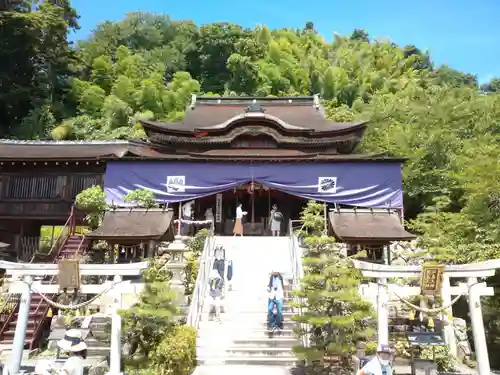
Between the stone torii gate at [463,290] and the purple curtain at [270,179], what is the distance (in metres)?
10.4

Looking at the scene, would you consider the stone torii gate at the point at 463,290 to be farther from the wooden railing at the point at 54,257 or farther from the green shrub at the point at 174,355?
the wooden railing at the point at 54,257

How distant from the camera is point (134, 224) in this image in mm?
16828

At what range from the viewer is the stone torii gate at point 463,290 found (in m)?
9.44

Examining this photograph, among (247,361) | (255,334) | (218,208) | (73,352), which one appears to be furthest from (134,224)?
(73,352)

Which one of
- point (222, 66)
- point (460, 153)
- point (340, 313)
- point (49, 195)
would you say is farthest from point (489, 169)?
point (222, 66)

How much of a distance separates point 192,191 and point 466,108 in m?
17.2

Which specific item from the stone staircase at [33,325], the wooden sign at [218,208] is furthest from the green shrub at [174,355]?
the wooden sign at [218,208]

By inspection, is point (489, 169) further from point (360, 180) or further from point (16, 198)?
point (16, 198)

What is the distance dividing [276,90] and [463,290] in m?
38.0

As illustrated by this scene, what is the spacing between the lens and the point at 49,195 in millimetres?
21422

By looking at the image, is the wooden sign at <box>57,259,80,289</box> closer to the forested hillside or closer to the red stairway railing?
the red stairway railing

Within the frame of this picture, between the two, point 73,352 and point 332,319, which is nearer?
point 73,352

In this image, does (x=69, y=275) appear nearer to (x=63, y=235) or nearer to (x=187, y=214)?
(x=63, y=235)

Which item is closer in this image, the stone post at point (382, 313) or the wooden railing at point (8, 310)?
the stone post at point (382, 313)
